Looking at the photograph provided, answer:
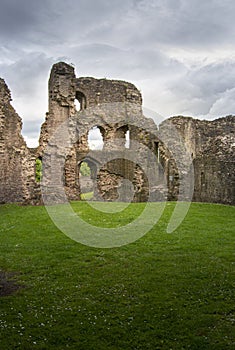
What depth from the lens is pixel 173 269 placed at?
945cm

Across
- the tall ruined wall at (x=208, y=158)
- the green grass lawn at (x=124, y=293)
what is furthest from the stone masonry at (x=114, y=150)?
the green grass lawn at (x=124, y=293)

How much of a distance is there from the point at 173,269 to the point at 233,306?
2335 mm

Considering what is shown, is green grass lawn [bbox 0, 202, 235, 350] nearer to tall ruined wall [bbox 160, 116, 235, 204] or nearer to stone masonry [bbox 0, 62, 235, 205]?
tall ruined wall [bbox 160, 116, 235, 204]

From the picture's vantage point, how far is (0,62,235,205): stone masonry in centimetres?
2084

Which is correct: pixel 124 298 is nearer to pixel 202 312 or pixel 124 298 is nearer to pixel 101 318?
pixel 101 318

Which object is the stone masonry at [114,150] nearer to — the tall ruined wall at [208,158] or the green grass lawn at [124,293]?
the tall ruined wall at [208,158]

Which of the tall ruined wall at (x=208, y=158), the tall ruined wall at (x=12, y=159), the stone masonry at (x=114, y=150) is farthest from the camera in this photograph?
the tall ruined wall at (x=12, y=159)

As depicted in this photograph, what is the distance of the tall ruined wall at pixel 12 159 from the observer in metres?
23.6

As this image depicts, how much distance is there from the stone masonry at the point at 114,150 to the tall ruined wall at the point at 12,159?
0.06 meters

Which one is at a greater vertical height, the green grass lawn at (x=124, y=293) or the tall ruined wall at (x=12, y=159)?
the tall ruined wall at (x=12, y=159)

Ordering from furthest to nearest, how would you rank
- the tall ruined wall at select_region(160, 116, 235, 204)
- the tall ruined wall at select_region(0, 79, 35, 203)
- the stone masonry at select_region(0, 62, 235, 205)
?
the tall ruined wall at select_region(0, 79, 35, 203), the stone masonry at select_region(0, 62, 235, 205), the tall ruined wall at select_region(160, 116, 235, 204)

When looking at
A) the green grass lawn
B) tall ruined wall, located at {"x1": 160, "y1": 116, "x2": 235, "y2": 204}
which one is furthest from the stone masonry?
the green grass lawn

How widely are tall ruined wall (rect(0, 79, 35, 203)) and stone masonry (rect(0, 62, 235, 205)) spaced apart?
0.19ft

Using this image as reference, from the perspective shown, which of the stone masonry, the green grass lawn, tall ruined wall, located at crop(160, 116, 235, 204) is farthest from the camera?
the stone masonry
